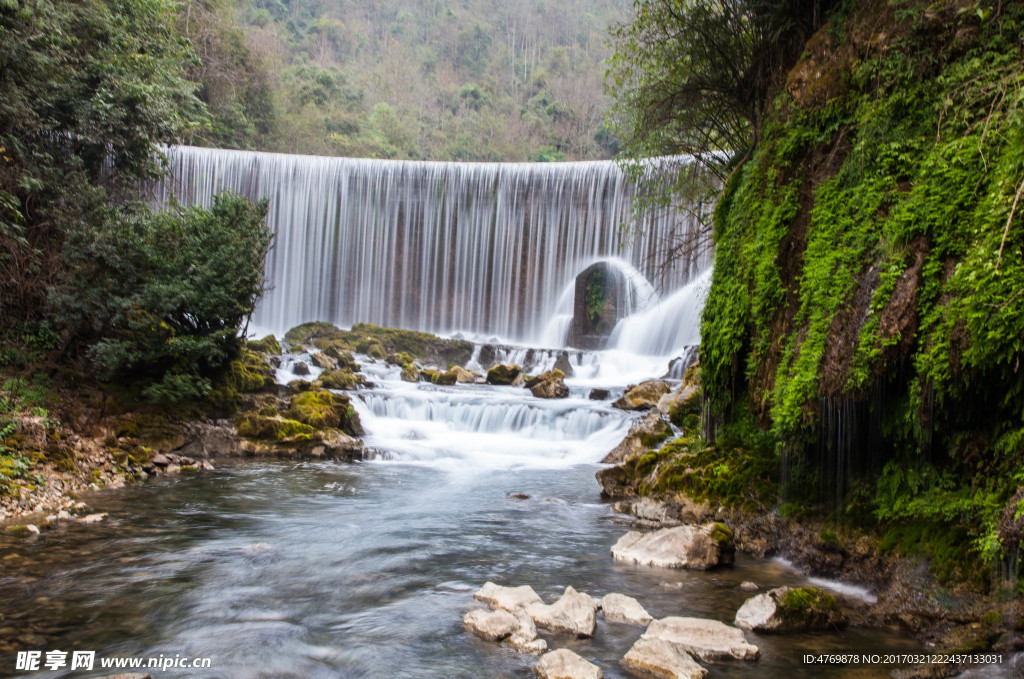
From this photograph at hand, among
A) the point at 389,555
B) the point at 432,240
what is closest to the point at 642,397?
the point at 389,555

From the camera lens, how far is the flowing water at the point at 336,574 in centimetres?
434

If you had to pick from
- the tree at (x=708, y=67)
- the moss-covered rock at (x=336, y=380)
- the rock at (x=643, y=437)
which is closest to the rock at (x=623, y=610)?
the rock at (x=643, y=437)

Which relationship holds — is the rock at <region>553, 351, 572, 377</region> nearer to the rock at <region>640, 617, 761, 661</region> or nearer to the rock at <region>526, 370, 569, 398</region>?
the rock at <region>526, 370, 569, 398</region>

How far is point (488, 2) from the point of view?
61.7 meters

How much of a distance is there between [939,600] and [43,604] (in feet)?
20.7

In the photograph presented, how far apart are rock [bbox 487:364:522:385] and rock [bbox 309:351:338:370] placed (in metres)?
4.35

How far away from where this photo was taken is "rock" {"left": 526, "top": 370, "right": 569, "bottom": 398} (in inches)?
621

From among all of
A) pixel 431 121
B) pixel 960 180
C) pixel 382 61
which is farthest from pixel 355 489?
pixel 382 61

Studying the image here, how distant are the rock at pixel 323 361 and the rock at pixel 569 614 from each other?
14.0 m

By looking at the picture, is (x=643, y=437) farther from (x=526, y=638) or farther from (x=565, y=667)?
(x=565, y=667)

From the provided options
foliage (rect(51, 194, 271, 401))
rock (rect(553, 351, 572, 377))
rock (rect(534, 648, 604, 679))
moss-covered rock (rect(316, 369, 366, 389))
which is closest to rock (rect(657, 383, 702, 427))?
rock (rect(534, 648, 604, 679))

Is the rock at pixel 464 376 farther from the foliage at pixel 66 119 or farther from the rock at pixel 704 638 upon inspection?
the rock at pixel 704 638

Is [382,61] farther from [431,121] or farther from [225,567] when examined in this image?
[225,567]

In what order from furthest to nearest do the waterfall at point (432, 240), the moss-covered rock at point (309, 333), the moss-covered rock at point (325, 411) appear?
the waterfall at point (432, 240), the moss-covered rock at point (309, 333), the moss-covered rock at point (325, 411)
